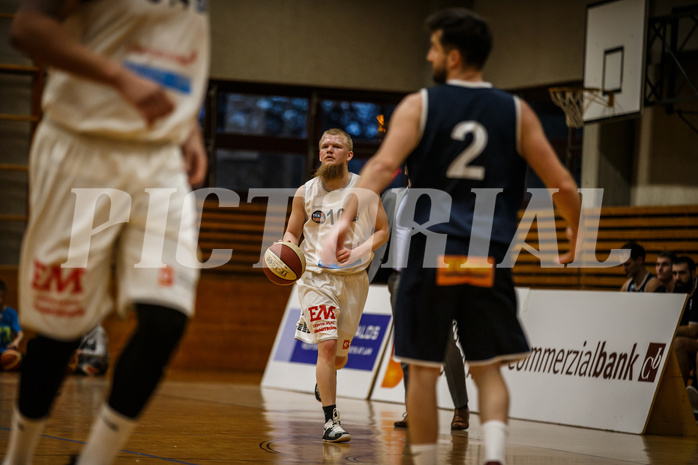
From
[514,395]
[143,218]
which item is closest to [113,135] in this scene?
[143,218]

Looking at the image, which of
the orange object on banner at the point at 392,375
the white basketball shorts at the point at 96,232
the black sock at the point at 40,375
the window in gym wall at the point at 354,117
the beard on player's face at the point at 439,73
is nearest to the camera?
the white basketball shorts at the point at 96,232

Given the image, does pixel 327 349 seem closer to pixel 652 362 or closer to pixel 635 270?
pixel 652 362

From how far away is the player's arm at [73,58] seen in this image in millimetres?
2484

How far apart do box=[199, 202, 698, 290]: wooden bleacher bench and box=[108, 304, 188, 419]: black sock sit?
34.4 ft

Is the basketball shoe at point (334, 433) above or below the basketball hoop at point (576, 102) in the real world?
below

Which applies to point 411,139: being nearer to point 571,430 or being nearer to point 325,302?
point 325,302

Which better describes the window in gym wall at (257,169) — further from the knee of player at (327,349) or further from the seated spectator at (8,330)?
the knee of player at (327,349)

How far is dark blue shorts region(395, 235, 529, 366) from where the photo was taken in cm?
328

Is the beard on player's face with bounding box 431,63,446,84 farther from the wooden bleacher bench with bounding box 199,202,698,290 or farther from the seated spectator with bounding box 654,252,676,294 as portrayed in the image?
the wooden bleacher bench with bounding box 199,202,698,290

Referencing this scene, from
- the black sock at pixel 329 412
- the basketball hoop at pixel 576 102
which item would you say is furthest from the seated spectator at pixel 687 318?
the black sock at pixel 329 412

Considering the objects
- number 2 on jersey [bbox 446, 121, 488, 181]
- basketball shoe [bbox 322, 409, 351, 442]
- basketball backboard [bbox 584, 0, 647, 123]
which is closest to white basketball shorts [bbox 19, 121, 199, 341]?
number 2 on jersey [bbox 446, 121, 488, 181]

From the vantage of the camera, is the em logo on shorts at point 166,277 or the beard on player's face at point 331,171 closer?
the em logo on shorts at point 166,277

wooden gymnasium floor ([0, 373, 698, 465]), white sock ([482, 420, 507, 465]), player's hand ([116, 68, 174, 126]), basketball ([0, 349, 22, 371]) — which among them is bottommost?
basketball ([0, 349, 22, 371])

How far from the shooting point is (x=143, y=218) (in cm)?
262
